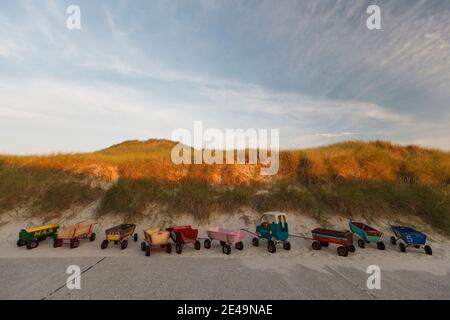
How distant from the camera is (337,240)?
1027 centimetres

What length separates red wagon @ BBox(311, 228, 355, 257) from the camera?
10117 mm

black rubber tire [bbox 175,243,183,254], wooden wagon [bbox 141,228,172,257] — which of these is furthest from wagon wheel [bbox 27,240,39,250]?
black rubber tire [bbox 175,243,183,254]

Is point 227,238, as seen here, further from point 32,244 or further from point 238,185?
point 32,244

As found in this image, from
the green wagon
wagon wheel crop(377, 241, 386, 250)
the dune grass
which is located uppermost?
the dune grass

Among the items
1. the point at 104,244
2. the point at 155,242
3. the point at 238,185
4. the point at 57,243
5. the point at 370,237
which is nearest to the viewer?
the point at 155,242

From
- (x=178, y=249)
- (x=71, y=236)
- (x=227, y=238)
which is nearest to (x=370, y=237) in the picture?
(x=227, y=238)

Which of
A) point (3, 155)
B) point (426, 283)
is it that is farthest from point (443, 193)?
point (3, 155)

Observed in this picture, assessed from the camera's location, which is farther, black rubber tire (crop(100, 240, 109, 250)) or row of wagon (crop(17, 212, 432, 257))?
black rubber tire (crop(100, 240, 109, 250))

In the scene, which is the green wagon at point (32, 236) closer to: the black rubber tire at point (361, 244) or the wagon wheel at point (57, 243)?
the wagon wheel at point (57, 243)

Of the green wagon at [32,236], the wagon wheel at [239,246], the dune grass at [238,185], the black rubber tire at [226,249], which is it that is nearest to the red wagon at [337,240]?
the wagon wheel at [239,246]

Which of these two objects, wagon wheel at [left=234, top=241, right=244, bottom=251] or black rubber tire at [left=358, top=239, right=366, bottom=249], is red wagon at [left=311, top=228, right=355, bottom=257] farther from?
wagon wheel at [left=234, top=241, right=244, bottom=251]

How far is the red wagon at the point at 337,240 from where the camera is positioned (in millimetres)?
10117
